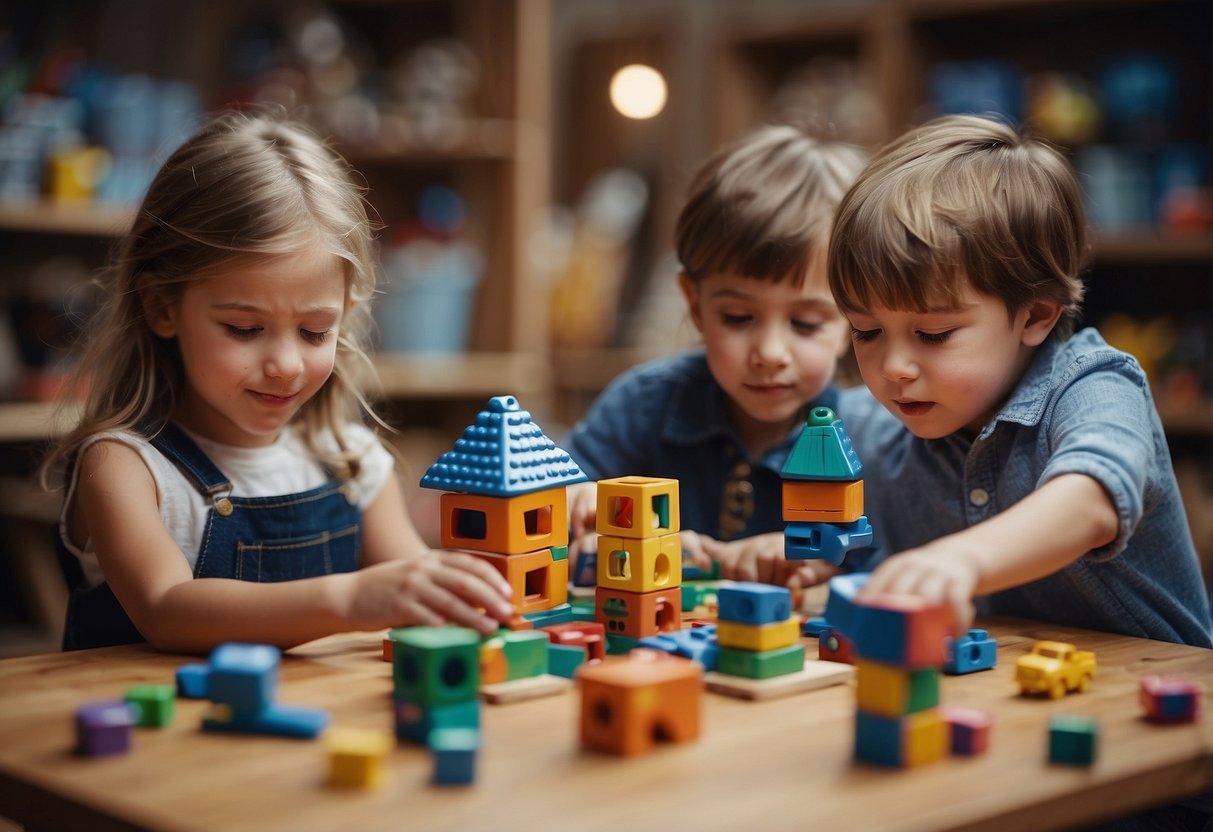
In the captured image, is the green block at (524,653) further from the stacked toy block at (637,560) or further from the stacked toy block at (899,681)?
the stacked toy block at (899,681)

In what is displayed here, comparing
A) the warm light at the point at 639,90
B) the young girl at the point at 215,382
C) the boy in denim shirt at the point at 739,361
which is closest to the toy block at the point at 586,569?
the boy in denim shirt at the point at 739,361

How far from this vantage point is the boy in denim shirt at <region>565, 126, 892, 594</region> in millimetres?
1656

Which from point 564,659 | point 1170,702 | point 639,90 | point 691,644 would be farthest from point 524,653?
point 639,90

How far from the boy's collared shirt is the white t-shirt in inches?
27.2

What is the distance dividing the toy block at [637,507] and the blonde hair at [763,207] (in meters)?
0.54

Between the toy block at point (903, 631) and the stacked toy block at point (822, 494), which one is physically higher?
the stacked toy block at point (822, 494)

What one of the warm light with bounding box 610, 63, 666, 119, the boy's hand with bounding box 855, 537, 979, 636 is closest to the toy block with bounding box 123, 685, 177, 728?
the boy's hand with bounding box 855, 537, 979, 636

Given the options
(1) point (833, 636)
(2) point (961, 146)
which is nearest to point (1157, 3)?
(2) point (961, 146)

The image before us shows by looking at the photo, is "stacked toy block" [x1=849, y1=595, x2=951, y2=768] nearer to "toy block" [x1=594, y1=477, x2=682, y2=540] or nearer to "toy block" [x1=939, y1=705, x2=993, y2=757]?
"toy block" [x1=939, y1=705, x2=993, y2=757]

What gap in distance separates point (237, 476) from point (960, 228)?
2.86 ft

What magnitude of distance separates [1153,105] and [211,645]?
293cm

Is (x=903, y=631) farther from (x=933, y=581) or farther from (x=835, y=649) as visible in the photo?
(x=835, y=649)

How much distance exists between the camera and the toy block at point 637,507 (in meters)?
1.17

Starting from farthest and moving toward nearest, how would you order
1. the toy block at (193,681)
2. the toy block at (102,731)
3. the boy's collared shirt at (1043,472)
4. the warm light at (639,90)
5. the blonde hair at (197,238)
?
1. the warm light at (639,90)
2. the blonde hair at (197,238)
3. the boy's collared shirt at (1043,472)
4. the toy block at (193,681)
5. the toy block at (102,731)
